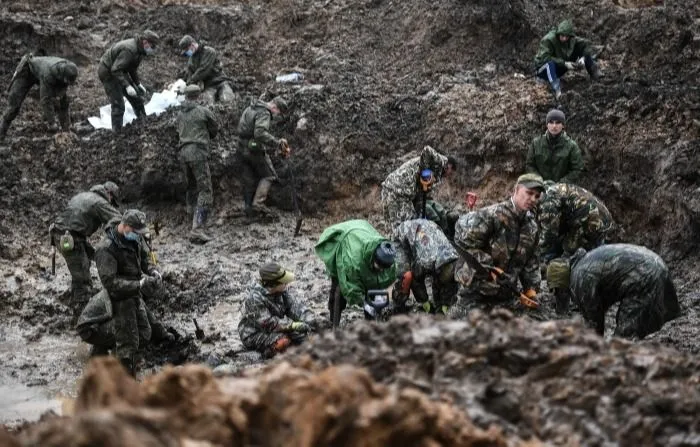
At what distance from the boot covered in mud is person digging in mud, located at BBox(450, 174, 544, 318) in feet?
17.3

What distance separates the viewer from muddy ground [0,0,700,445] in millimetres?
10375

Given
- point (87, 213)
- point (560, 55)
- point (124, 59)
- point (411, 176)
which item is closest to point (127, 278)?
point (87, 213)

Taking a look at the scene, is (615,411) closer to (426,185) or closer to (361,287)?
(361,287)

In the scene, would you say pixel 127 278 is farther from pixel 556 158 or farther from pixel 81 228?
pixel 556 158

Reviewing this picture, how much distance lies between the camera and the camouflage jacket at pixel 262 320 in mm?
8492

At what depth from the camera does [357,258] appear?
854cm

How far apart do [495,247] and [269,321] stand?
2131 millimetres

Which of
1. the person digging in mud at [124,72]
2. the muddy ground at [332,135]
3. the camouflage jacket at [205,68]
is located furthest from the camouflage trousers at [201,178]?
the camouflage jacket at [205,68]

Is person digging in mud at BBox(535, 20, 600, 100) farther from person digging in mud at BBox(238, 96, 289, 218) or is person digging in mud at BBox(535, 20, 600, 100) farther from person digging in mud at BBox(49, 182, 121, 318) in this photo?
person digging in mud at BBox(49, 182, 121, 318)

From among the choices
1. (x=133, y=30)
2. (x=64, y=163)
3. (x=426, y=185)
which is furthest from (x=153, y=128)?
(x=426, y=185)

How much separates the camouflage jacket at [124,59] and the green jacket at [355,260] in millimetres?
6114

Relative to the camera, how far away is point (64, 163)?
13.9 metres

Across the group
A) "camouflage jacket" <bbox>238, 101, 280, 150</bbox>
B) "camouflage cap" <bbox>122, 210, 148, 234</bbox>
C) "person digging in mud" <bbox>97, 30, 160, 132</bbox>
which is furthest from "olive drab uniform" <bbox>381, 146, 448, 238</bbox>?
"person digging in mud" <bbox>97, 30, 160, 132</bbox>

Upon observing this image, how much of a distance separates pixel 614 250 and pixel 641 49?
23.7 ft
